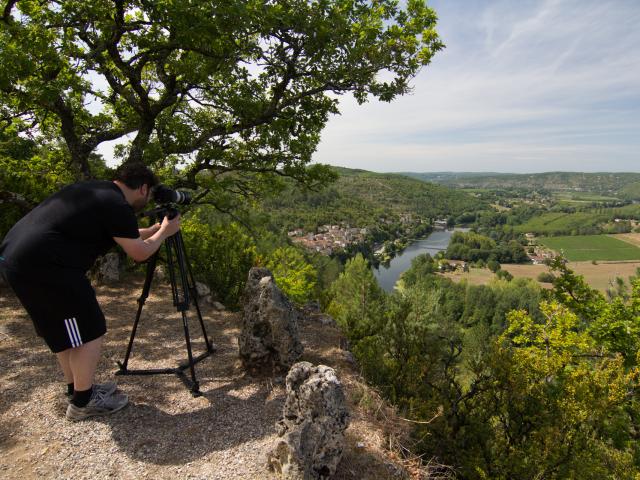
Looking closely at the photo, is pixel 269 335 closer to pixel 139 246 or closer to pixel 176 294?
pixel 176 294

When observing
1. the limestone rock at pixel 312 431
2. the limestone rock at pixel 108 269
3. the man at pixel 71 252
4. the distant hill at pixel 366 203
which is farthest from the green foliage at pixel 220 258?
the distant hill at pixel 366 203

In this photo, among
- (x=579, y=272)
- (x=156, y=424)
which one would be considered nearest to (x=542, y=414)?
(x=156, y=424)

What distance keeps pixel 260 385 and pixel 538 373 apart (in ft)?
16.0

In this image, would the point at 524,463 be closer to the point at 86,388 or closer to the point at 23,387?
the point at 86,388

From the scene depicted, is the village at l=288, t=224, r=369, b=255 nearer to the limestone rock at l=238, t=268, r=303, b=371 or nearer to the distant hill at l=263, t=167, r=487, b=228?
the distant hill at l=263, t=167, r=487, b=228

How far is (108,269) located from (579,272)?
86038 millimetres

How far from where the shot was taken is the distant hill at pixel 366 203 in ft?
324

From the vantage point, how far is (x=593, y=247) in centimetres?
9975

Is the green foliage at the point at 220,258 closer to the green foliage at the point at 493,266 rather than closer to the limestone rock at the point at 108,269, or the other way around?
the limestone rock at the point at 108,269

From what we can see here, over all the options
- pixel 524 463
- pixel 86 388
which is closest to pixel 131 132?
pixel 86 388

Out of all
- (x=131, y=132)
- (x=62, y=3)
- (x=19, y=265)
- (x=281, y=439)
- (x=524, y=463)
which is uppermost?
(x=62, y=3)

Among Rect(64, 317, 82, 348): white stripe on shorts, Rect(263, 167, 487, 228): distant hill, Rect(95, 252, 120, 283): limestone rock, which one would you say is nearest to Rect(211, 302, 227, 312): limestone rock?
Rect(95, 252, 120, 283): limestone rock

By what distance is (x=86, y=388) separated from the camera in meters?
3.14

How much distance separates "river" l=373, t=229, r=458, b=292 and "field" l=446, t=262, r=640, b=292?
11.8 meters
